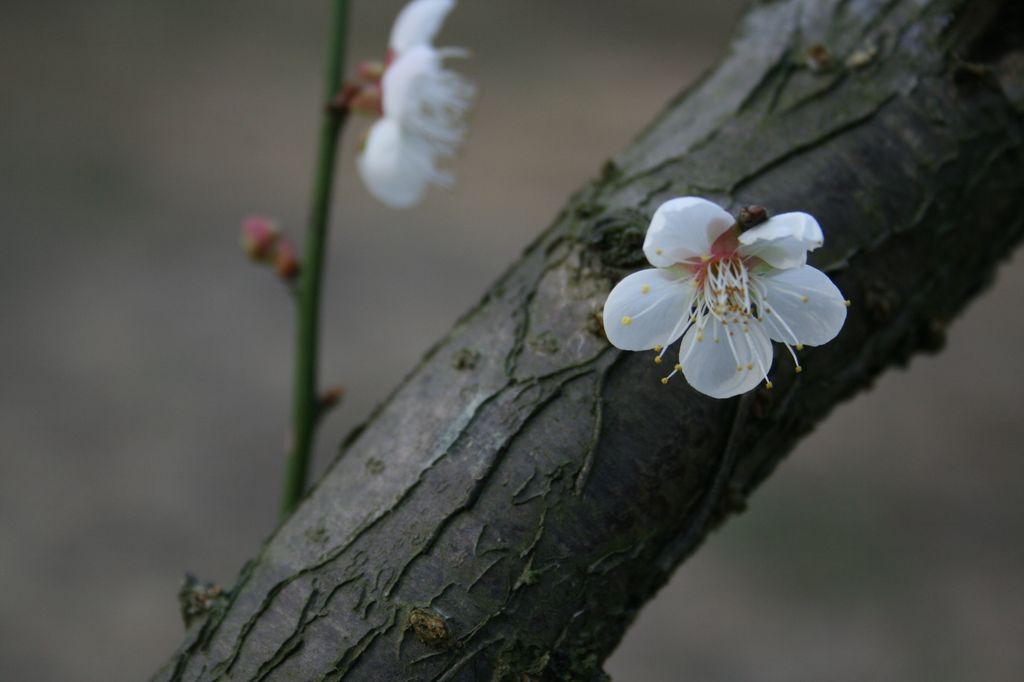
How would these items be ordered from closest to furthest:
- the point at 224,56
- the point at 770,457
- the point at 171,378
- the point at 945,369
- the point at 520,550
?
the point at 520,550 → the point at 770,457 → the point at 171,378 → the point at 945,369 → the point at 224,56

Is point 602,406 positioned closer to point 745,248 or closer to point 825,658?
point 745,248

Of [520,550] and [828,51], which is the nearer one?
[520,550]

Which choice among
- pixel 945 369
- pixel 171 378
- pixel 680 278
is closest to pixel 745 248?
pixel 680 278

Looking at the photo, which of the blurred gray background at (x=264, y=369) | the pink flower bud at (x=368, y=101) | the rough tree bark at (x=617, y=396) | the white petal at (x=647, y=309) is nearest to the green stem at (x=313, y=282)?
the pink flower bud at (x=368, y=101)

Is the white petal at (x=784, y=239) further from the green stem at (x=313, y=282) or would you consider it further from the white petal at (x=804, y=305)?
the green stem at (x=313, y=282)

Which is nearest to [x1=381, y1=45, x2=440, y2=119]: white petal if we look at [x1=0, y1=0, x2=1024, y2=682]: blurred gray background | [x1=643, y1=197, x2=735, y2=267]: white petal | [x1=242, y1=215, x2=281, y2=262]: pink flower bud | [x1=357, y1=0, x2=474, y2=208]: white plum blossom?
[x1=357, y1=0, x2=474, y2=208]: white plum blossom

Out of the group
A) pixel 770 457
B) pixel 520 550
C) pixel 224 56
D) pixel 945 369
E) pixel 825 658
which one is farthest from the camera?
A: pixel 224 56

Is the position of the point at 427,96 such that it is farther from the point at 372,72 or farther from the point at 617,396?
the point at 617,396
